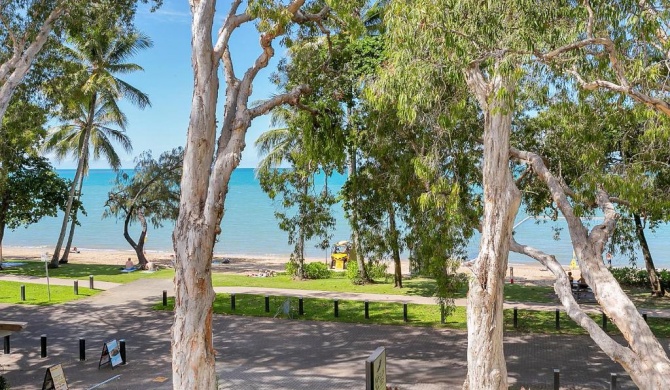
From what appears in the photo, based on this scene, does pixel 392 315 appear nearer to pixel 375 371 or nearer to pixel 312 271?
pixel 312 271

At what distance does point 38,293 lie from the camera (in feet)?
79.2

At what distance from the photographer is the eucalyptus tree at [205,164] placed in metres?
9.91

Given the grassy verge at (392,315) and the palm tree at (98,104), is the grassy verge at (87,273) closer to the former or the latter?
the palm tree at (98,104)

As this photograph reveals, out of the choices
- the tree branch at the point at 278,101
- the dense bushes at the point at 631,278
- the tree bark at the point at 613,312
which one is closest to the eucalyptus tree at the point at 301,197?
→ the tree branch at the point at 278,101

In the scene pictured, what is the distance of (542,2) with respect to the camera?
381 inches

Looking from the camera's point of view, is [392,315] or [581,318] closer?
[581,318]

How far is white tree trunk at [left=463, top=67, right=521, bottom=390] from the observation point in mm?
10734

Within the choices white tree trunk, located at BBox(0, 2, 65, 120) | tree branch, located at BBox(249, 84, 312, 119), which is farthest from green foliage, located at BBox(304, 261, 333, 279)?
tree branch, located at BBox(249, 84, 312, 119)

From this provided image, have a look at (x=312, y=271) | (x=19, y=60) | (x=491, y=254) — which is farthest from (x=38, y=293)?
(x=491, y=254)

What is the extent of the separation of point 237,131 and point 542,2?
563 centimetres

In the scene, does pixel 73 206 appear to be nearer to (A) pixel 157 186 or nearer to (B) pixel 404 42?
(A) pixel 157 186

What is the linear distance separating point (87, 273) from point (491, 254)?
24569 mm

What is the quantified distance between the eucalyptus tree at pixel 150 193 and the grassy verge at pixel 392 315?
11.2m

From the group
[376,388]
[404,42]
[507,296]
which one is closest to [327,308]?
[507,296]
